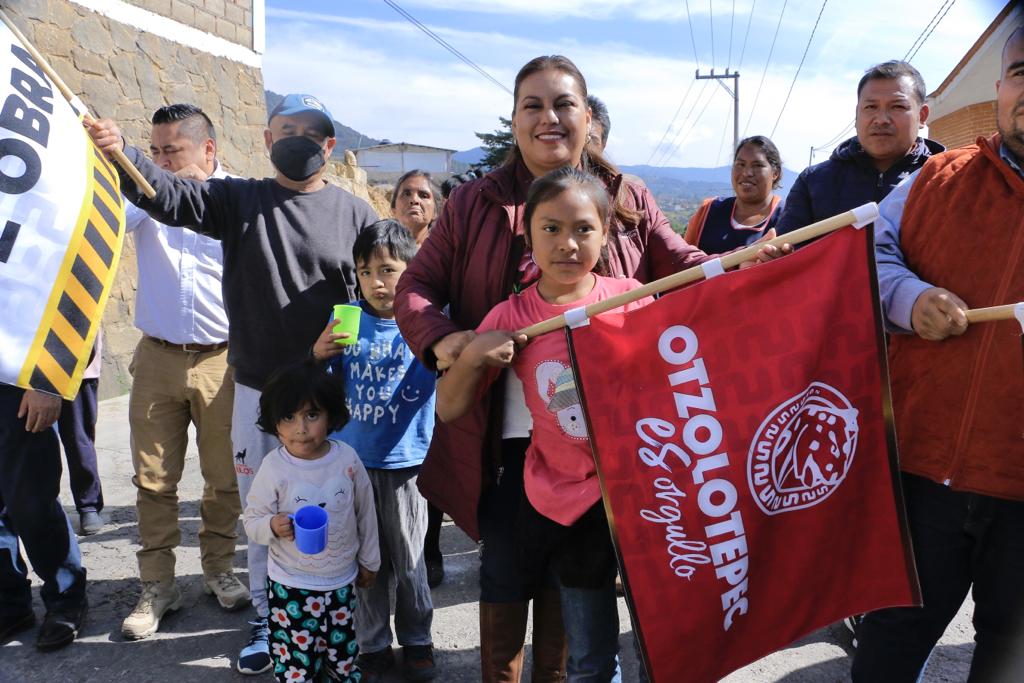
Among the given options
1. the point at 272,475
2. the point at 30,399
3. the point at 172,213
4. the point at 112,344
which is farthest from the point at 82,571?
the point at 112,344

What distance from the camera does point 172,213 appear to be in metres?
2.87

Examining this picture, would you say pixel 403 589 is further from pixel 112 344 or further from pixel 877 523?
pixel 112 344

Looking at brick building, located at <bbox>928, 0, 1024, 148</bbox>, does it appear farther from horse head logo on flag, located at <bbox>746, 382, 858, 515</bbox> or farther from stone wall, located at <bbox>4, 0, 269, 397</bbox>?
stone wall, located at <bbox>4, 0, 269, 397</bbox>

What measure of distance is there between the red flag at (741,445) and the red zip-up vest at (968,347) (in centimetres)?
15

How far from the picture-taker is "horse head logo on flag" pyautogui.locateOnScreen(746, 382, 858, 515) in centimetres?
195

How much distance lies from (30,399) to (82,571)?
34.4 inches

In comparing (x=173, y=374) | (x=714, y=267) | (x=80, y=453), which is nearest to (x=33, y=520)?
(x=173, y=374)

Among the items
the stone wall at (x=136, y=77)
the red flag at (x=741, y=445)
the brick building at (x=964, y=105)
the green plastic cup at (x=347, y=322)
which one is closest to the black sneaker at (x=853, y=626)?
the red flag at (x=741, y=445)

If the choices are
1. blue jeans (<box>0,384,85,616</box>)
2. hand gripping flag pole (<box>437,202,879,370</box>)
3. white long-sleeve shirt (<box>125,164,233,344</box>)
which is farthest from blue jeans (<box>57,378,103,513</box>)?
hand gripping flag pole (<box>437,202,879,370</box>)

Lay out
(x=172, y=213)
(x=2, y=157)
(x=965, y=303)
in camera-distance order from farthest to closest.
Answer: (x=172, y=213)
(x=2, y=157)
(x=965, y=303)

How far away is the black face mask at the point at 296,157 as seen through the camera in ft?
10.4

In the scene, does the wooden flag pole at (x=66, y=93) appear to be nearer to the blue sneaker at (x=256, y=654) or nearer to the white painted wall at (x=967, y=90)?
the blue sneaker at (x=256, y=654)

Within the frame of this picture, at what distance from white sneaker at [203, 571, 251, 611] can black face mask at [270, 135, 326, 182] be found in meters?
1.96

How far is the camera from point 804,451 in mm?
1980
